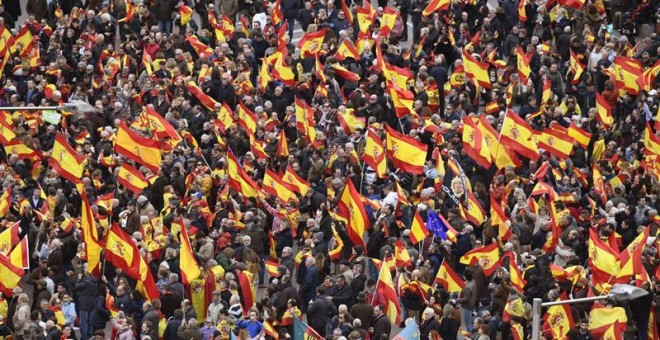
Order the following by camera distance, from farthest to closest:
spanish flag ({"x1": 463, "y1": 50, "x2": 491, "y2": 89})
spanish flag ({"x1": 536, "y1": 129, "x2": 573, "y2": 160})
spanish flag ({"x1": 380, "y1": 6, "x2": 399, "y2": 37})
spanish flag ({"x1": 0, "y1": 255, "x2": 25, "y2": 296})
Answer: spanish flag ({"x1": 380, "y1": 6, "x2": 399, "y2": 37})
spanish flag ({"x1": 463, "y1": 50, "x2": 491, "y2": 89})
spanish flag ({"x1": 536, "y1": 129, "x2": 573, "y2": 160})
spanish flag ({"x1": 0, "y1": 255, "x2": 25, "y2": 296})

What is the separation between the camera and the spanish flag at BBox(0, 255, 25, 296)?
32.7 m

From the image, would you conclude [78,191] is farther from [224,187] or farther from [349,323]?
[349,323]

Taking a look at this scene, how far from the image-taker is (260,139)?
39.6 metres

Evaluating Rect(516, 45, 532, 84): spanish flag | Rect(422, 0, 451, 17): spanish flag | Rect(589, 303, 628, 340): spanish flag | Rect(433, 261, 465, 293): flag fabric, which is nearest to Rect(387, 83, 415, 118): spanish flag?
Rect(516, 45, 532, 84): spanish flag

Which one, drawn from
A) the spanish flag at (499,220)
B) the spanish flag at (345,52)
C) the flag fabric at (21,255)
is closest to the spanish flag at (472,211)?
the spanish flag at (499,220)

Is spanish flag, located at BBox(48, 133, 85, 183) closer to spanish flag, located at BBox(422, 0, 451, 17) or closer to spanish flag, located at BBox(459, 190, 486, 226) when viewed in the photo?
spanish flag, located at BBox(459, 190, 486, 226)

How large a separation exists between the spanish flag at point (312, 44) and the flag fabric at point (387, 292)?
1201cm

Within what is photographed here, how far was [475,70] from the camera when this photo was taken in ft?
138

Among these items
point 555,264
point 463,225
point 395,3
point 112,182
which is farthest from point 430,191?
point 395,3

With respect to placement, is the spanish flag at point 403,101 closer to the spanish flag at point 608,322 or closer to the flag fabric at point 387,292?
the flag fabric at point 387,292

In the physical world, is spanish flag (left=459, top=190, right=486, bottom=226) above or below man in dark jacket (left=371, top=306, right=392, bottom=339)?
below

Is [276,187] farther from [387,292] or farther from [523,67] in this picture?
[523,67]

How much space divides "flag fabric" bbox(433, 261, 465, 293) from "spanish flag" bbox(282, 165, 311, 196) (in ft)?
15.3

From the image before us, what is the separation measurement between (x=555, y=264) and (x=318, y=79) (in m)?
10.9
